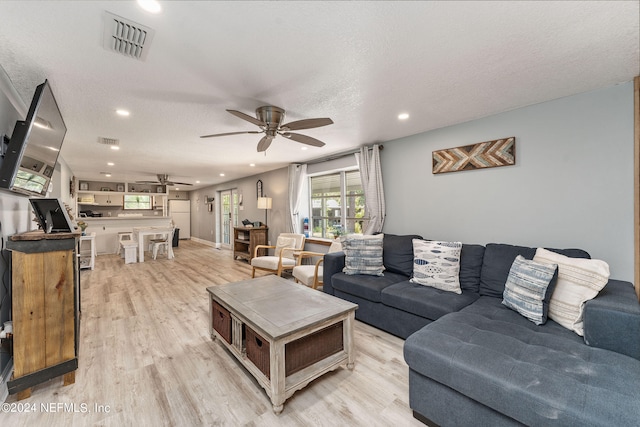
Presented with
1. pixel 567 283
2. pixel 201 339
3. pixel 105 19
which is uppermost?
pixel 105 19

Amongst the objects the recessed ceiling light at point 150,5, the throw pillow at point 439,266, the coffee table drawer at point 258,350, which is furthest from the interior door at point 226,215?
the recessed ceiling light at point 150,5

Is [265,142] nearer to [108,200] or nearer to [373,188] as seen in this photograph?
→ [373,188]

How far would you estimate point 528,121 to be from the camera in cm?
255

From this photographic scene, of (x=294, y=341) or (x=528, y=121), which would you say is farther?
(x=528, y=121)

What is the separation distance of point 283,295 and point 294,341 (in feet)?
1.89

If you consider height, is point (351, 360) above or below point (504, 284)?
below

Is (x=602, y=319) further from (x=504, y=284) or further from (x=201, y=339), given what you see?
(x=201, y=339)

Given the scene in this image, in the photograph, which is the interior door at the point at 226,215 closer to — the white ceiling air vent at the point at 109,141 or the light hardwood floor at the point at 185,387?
the white ceiling air vent at the point at 109,141

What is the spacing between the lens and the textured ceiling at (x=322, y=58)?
1315mm

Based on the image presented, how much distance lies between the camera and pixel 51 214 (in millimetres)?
2004

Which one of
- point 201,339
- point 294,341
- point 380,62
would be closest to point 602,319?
point 294,341

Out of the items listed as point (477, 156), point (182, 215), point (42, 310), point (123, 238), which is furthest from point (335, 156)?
point (182, 215)

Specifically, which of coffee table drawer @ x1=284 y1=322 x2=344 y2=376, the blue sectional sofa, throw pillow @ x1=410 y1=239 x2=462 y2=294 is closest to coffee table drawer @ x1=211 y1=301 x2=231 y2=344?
coffee table drawer @ x1=284 y1=322 x2=344 y2=376

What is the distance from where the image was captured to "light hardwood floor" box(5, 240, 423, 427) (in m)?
1.56
